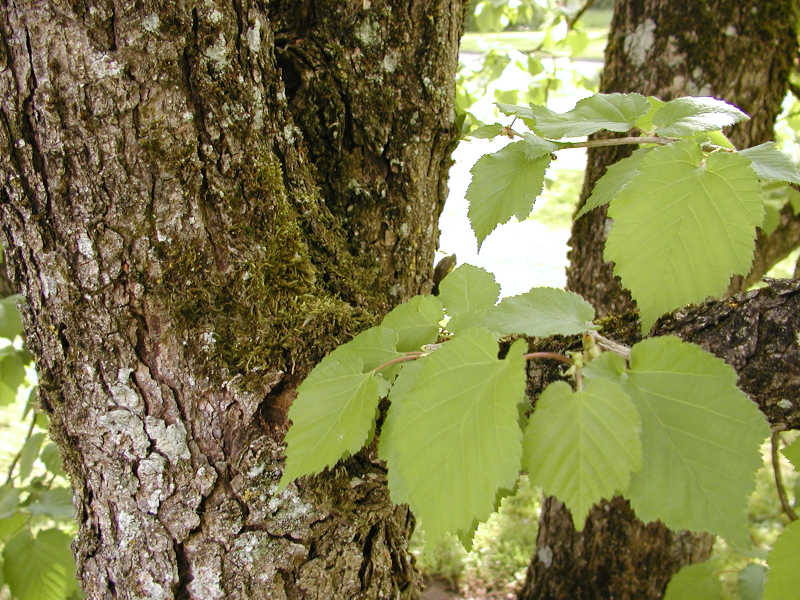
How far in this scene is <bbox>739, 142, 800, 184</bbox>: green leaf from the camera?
0.81 m

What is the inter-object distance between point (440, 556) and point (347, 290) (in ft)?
7.71

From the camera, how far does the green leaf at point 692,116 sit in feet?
2.81

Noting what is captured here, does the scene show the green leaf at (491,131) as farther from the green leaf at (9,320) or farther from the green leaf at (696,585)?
the green leaf at (9,320)

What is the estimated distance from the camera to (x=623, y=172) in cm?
98

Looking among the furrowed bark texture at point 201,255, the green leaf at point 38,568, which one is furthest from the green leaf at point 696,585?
the green leaf at point 38,568

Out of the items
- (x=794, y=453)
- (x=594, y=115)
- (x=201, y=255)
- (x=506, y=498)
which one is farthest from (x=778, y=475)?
(x=506, y=498)

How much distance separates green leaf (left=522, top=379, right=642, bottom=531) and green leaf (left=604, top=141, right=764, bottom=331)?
148 millimetres

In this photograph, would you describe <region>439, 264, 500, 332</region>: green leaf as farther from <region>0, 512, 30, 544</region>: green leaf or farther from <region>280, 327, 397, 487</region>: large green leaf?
<region>0, 512, 30, 544</region>: green leaf

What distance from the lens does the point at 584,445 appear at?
61 cm

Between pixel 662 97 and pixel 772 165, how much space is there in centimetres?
115

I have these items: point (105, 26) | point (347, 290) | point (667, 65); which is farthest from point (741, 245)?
point (667, 65)

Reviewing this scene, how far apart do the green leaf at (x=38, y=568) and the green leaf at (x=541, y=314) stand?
4.78ft

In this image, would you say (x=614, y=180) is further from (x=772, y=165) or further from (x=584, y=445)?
(x=584, y=445)

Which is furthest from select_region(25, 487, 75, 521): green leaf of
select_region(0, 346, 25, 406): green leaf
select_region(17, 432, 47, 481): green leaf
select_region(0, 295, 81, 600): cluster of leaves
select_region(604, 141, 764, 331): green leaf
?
select_region(604, 141, 764, 331): green leaf
